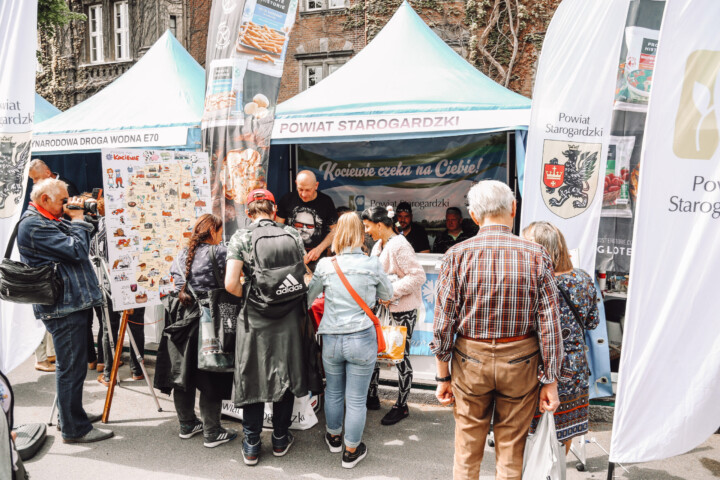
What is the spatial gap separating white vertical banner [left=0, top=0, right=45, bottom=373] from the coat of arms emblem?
12.2ft

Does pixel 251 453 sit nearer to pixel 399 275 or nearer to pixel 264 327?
pixel 264 327

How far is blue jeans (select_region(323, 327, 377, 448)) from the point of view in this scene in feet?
11.6

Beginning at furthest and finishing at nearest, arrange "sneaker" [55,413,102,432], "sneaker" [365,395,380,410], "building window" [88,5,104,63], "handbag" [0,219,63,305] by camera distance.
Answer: "building window" [88,5,104,63]
"sneaker" [365,395,380,410]
"sneaker" [55,413,102,432]
"handbag" [0,219,63,305]

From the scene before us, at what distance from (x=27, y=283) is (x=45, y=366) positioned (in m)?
2.54

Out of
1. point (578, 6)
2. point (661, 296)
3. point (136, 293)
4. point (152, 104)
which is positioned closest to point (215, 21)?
point (152, 104)

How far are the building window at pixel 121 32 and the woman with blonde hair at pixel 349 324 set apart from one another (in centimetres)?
1588

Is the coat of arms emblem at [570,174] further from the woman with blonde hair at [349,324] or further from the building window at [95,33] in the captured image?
the building window at [95,33]

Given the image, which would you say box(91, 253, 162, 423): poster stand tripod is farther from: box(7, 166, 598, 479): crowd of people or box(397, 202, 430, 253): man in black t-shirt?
box(397, 202, 430, 253): man in black t-shirt

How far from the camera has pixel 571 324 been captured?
288cm

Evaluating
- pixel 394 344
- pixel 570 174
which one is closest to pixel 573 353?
pixel 394 344

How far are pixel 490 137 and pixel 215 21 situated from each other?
3.37m

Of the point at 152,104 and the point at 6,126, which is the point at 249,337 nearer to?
the point at 6,126

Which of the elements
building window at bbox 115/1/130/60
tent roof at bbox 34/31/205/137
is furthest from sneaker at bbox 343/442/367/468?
building window at bbox 115/1/130/60

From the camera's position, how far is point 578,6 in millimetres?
4145
